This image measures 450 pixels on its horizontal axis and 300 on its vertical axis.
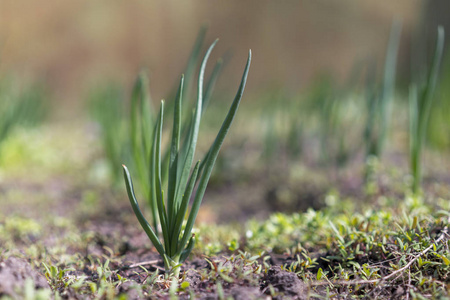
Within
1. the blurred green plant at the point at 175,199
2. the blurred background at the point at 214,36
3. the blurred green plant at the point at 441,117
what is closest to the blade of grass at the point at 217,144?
the blurred green plant at the point at 175,199

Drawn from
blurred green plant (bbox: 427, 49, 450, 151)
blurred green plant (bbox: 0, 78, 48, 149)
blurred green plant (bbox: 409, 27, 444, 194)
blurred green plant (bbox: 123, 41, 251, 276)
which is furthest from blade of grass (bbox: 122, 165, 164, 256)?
blurred green plant (bbox: 427, 49, 450, 151)

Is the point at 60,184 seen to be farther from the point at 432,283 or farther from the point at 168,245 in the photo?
the point at 432,283

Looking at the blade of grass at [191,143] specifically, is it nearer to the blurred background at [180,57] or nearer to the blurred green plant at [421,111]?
the blurred green plant at [421,111]

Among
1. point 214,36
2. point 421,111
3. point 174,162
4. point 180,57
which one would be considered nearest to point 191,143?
point 174,162

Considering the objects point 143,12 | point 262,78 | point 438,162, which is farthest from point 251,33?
point 438,162

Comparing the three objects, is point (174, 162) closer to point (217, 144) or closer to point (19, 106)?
point (217, 144)

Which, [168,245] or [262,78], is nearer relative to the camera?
[168,245]

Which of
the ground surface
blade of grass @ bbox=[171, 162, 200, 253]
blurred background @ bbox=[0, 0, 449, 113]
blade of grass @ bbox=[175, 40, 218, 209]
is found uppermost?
blurred background @ bbox=[0, 0, 449, 113]

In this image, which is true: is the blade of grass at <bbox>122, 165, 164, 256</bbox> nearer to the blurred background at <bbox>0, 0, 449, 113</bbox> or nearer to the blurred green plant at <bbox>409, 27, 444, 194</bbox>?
the blurred green plant at <bbox>409, 27, 444, 194</bbox>
